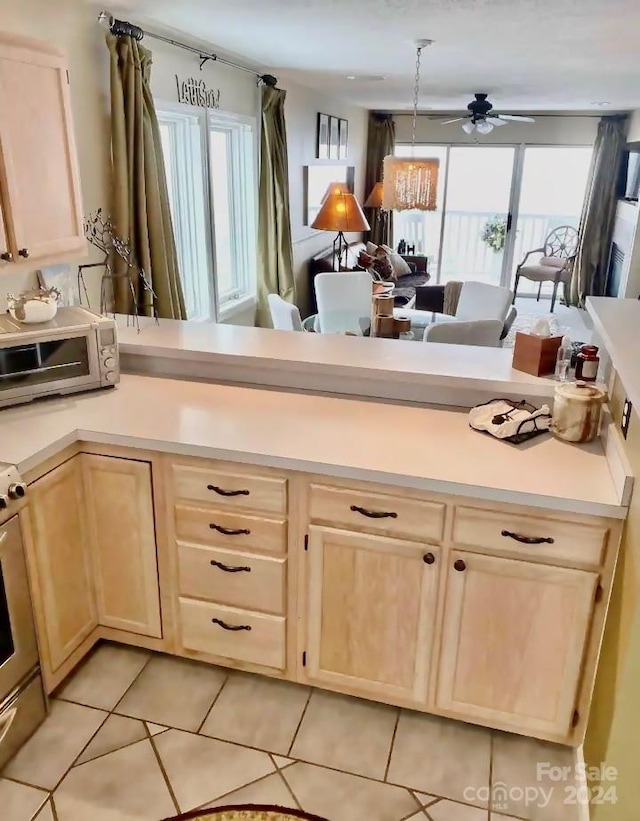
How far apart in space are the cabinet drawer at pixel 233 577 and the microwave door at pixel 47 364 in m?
0.70

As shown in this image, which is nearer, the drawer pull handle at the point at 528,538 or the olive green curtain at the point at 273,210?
the drawer pull handle at the point at 528,538

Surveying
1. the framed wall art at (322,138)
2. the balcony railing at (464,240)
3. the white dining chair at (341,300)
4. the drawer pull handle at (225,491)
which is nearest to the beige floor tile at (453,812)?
the drawer pull handle at (225,491)

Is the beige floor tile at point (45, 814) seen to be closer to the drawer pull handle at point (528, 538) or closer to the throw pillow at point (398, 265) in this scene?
the drawer pull handle at point (528, 538)

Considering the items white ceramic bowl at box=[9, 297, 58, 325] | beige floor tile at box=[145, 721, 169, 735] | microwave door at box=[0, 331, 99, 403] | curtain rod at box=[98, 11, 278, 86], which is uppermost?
curtain rod at box=[98, 11, 278, 86]

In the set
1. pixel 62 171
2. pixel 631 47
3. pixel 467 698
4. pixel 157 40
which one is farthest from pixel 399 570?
pixel 631 47

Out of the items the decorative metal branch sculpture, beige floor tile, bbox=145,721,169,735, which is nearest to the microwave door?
the decorative metal branch sculpture

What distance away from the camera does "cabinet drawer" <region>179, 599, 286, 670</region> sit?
2.08m

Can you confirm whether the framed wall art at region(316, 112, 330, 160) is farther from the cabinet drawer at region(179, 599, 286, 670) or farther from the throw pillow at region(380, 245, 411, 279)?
the cabinet drawer at region(179, 599, 286, 670)

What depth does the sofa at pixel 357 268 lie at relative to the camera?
6766 mm

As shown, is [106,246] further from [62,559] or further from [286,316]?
[62,559]

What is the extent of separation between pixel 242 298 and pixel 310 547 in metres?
3.70

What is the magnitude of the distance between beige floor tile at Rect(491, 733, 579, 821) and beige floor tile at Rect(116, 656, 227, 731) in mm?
908

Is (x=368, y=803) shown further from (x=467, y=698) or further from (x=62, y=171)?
(x=62, y=171)

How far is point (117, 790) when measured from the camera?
1831 mm
